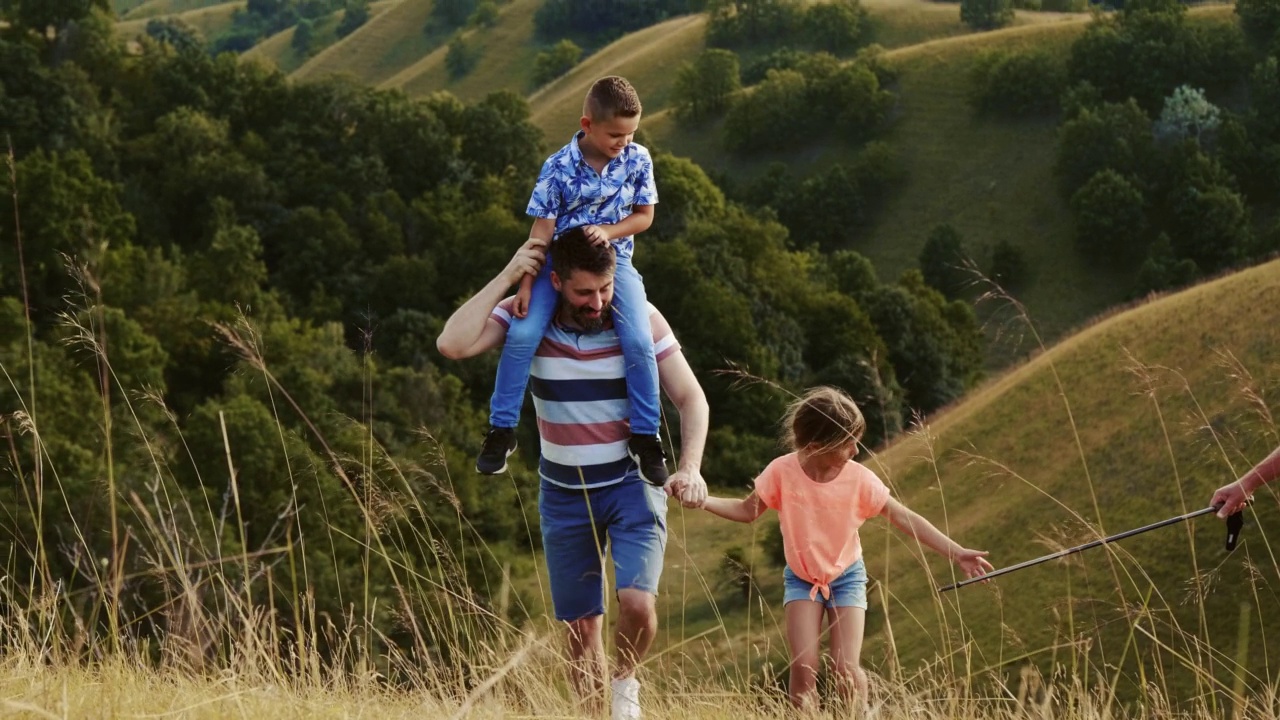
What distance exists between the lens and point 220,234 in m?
57.9

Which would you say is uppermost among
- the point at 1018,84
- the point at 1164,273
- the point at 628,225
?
the point at 628,225

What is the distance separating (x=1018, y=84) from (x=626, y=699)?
8903cm

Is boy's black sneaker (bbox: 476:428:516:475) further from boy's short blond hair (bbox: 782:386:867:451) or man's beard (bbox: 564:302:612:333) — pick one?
boy's short blond hair (bbox: 782:386:867:451)

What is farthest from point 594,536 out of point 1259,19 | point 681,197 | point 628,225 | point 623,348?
point 1259,19

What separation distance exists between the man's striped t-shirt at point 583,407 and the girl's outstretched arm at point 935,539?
0.92 meters

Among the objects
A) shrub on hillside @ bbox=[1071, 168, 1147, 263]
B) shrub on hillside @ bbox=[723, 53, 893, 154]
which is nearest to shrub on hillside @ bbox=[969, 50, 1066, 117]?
shrub on hillside @ bbox=[723, 53, 893, 154]

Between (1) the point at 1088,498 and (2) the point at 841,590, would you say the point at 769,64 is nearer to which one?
(1) the point at 1088,498

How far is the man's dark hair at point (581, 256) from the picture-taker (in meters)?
4.39

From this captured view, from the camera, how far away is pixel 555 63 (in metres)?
118

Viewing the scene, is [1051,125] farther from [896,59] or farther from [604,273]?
[604,273]

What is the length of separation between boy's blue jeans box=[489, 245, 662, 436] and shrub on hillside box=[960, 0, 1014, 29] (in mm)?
103657

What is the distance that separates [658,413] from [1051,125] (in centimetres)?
8830

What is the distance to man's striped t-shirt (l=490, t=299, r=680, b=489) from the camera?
14.6 ft

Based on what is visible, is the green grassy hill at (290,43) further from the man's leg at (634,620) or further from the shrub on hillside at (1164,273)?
the man's leg at (634,620)
